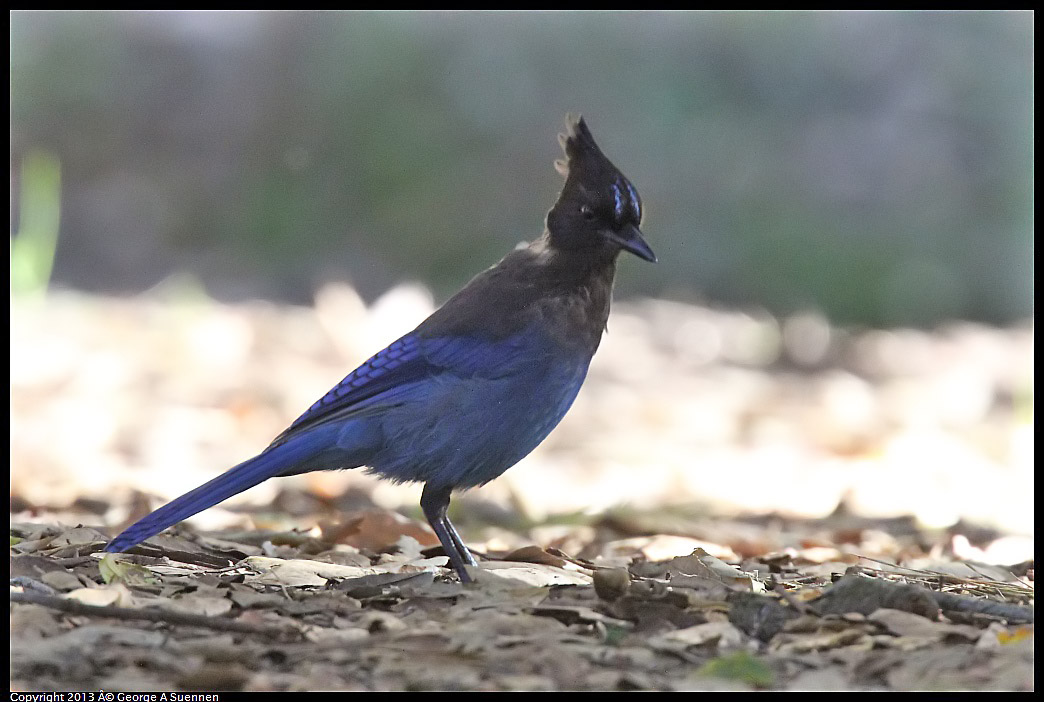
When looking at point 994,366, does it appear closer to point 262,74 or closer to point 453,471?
point 453,471

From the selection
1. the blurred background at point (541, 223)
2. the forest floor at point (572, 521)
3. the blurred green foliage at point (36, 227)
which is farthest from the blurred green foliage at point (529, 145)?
the forest floor at point (572, 521)

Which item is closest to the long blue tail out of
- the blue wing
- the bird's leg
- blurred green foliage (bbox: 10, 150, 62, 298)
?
the blue wing

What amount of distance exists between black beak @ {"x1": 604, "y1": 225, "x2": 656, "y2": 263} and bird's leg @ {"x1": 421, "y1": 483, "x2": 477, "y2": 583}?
93 cm

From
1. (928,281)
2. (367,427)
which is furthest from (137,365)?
(928,281)

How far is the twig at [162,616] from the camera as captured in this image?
278 cm

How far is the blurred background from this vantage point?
636 cm

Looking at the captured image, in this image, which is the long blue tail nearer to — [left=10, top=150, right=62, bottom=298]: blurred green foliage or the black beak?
the black beak

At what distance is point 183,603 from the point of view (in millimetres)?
2971

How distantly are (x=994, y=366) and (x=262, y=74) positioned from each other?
8186 mm

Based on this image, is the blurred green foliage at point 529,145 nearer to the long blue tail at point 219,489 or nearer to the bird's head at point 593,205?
the bird's head at point 593,205

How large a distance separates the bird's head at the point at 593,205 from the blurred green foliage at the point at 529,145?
621cm

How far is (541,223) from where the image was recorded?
1141 centimetres

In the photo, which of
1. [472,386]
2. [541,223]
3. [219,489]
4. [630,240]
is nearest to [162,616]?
[219,489]

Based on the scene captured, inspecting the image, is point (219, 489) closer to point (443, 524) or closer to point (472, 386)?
point (443, 524)
